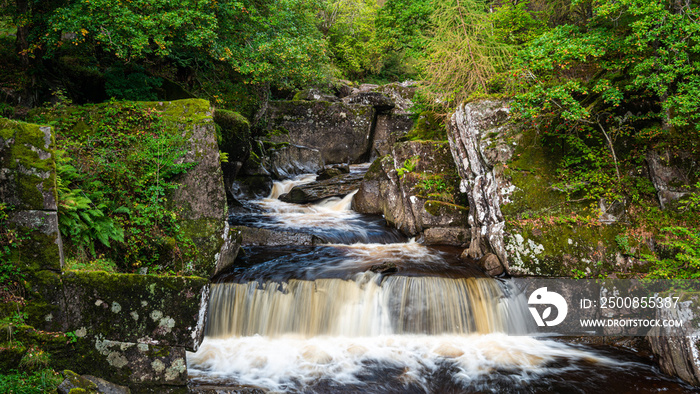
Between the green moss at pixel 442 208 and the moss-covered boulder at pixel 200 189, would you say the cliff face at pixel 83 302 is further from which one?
the green moss at pixel 442 208

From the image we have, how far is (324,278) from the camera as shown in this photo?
285 inches

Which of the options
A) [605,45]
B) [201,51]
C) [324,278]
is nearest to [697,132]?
[605,45]

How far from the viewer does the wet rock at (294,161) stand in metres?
17.2

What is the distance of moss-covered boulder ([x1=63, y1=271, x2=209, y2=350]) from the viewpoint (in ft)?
13.9

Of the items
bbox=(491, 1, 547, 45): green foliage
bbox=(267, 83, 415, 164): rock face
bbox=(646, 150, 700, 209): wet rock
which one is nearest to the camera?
bbox=(646, 150, 700, 209): wet rock

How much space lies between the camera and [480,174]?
872cm

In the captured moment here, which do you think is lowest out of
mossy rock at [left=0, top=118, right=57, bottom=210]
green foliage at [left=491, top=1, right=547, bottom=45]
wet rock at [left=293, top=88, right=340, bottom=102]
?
mossy rock at [left=0, top=118, right=57, bottom=210]

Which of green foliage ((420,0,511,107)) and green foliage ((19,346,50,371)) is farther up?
green foliage ((420,0,511,107))

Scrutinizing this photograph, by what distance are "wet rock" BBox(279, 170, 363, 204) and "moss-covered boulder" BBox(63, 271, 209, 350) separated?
957 cm

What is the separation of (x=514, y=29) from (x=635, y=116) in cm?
565

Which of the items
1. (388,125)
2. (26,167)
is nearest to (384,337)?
(26,167)

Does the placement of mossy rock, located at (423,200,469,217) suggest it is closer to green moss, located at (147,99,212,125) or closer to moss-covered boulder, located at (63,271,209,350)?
green moss, located at (147,99,212,125)

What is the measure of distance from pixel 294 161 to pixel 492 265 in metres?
12.1

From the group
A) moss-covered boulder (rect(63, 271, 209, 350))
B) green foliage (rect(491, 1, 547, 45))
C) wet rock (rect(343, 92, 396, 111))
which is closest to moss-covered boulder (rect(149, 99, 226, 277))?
moss-covered boulder (rect(63, 271, 209, 350))
